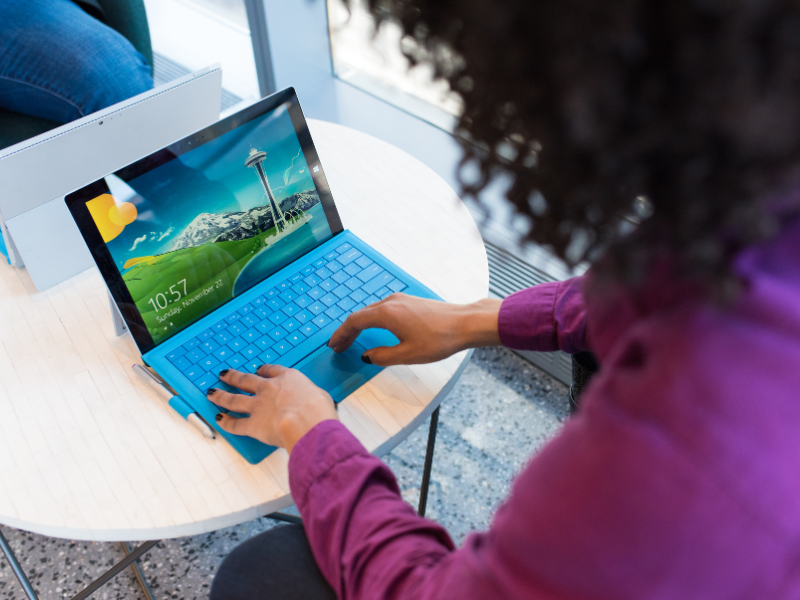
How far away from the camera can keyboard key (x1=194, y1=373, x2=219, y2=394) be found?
87 cm

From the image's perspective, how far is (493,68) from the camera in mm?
390

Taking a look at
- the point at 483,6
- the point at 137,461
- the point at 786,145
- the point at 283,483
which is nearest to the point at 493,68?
the point at 483,6

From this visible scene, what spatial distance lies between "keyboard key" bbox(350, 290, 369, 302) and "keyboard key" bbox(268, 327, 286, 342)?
0.39ft

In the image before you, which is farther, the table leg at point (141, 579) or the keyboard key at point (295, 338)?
the table leg at point (141, 579)

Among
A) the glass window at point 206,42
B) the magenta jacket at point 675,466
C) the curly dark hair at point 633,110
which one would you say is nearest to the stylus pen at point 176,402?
the magenta jacket at point 675,466

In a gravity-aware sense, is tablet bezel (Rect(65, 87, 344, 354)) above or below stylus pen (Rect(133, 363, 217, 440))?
above

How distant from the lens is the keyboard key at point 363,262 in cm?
104

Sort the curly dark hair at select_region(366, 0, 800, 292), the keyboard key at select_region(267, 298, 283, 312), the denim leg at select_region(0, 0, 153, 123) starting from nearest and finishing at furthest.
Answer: the curly dark hair at select_region(366, 0, 800, 292) → the keyboard key at select_region(267, 298, 283, 312) → the denim leg at select_region(0, 0, 153, 123)

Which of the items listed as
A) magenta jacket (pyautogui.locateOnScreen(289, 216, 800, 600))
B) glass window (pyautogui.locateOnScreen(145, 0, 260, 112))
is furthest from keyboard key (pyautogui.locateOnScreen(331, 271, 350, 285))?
glass window (pyautogui.locateOnScreen(145, 0, 260, 112))

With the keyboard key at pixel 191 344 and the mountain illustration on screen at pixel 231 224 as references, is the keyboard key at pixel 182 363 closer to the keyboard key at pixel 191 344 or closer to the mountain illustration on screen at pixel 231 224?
the keyboard key at pixel 191 344

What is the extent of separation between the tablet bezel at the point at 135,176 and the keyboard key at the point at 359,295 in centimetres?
20

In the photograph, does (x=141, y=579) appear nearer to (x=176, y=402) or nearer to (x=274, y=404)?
Result: (x=176, y=402)

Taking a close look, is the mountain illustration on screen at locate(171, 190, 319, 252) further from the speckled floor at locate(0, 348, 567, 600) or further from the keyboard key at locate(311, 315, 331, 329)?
the speckled floor at locate(0, 348, 567, 600)

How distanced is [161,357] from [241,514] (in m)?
0.26
